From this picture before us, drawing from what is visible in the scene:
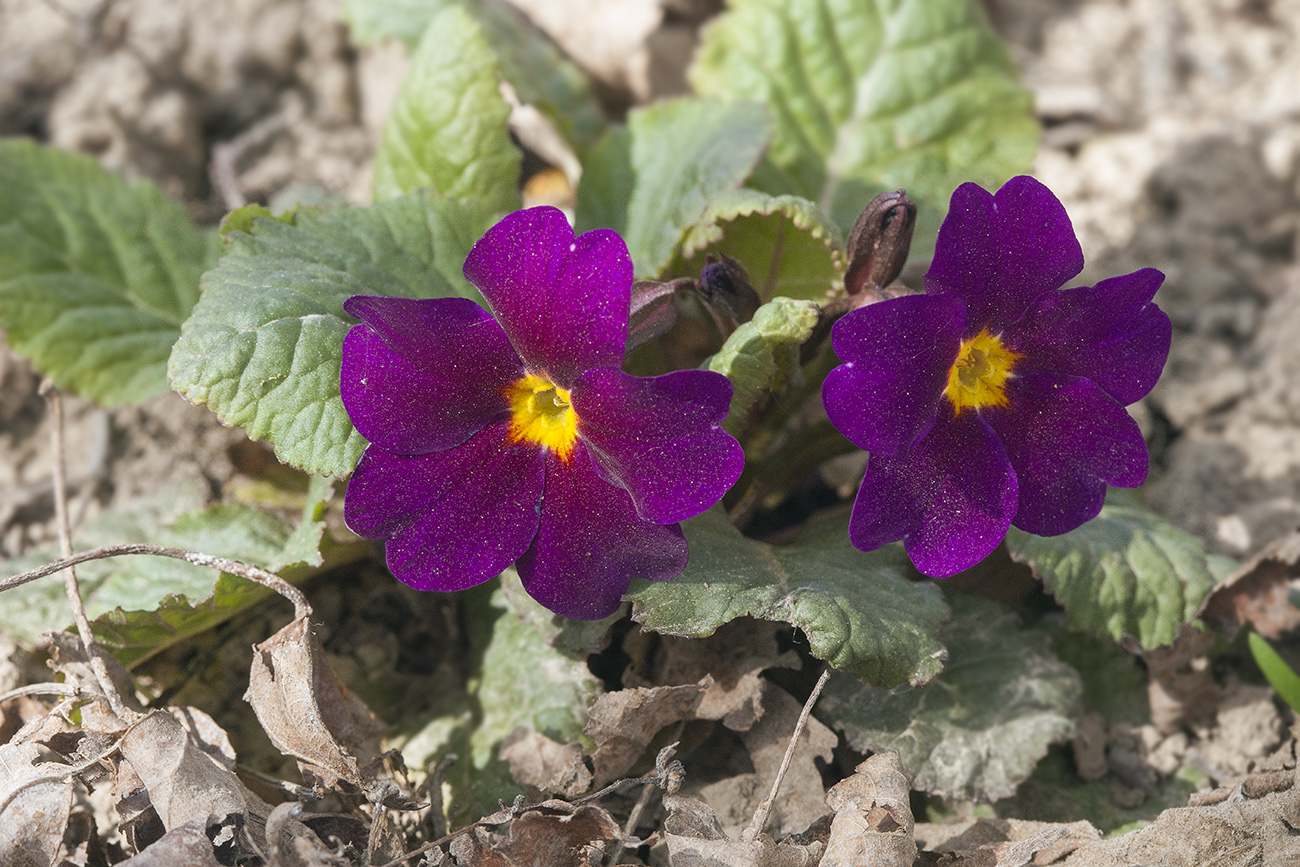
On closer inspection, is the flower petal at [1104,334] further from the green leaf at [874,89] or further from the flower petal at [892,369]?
the green leaf at [874,89]

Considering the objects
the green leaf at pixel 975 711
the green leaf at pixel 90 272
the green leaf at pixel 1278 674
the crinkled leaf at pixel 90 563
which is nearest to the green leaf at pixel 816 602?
the green leaf at pixel 975 711

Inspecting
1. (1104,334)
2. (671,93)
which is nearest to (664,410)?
(1104,334)

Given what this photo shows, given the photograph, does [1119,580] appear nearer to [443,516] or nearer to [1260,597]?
[1260,597]

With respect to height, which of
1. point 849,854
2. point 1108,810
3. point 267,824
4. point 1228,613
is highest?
point 267,824

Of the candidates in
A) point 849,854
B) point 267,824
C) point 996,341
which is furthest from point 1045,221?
point 267,824

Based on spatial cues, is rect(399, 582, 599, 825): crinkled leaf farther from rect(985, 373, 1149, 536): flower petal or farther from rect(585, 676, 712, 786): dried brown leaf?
rect(985, 373, 1149, 536): flower petal

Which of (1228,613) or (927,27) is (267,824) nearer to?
(1228,613)
